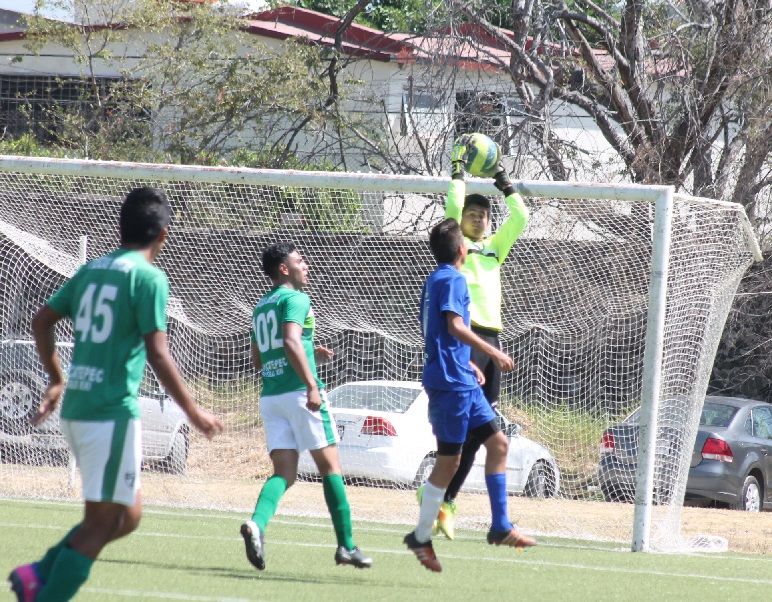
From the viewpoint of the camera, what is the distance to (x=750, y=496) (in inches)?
616

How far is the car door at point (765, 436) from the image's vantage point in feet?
51.6

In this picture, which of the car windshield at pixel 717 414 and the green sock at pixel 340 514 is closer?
the green sock at pixel 340 514

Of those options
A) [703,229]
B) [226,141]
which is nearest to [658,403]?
[703,229]

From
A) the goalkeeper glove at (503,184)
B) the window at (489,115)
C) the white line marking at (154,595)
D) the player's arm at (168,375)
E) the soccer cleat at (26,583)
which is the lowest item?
the white line marking at (154,595)

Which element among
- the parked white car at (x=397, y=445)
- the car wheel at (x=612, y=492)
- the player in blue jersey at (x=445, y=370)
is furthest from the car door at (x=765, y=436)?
the player in blue jersey at (x=445, y=370)

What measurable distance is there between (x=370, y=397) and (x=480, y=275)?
15.6 feet

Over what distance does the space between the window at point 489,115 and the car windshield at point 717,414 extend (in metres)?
4.31

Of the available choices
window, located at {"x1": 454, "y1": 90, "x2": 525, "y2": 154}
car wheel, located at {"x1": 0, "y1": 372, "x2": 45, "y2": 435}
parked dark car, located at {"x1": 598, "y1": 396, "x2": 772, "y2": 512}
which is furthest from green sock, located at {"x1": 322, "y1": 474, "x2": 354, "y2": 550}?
window, located at {"x1": 454, "y1": 90, "x2": 525, "y2": 154}

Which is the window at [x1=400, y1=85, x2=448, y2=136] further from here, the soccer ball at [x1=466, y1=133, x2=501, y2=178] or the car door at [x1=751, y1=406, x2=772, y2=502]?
the soccer ball at [x1=466, y1=133, x2=501, y2=178]

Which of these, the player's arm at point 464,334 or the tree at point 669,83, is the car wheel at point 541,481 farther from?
the tree at point 669,83

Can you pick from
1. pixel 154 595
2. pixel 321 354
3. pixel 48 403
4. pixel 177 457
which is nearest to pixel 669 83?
pixel 177 457

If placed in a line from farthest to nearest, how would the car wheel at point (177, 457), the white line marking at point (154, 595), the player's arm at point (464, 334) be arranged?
the car wheel at point (177, 457) → the player's arm at point (464, 334) → the white line marking at point (154, 595)

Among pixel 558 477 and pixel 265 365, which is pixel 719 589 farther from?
pixel 558 477

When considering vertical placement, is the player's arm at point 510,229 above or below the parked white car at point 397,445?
above
